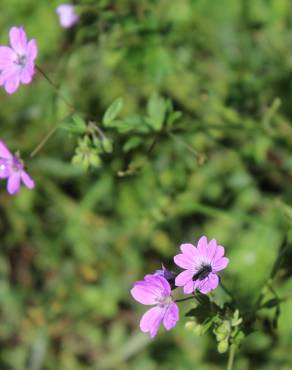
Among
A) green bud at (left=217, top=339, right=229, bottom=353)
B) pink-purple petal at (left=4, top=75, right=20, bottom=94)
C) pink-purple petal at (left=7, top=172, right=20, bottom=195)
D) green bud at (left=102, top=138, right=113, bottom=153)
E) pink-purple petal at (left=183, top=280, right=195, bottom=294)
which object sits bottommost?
green bud at (left=217, top=339, right=229, bottom=353)

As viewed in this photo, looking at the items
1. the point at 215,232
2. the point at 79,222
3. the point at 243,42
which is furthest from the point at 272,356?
the point at 243,42

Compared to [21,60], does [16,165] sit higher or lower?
lower

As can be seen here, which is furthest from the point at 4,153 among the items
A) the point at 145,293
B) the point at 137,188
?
the point at 137,188

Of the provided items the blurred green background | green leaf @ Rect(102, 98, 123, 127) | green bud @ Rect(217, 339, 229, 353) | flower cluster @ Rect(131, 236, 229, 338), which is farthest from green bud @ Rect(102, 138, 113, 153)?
the blurred green background

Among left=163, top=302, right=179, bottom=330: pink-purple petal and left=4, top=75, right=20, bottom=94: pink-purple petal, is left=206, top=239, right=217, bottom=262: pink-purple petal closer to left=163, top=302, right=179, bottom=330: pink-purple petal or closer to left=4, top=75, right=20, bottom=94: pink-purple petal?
left=163, top=302, right=179, bottom=330: pink-purple petal

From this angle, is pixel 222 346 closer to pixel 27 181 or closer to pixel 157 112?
pixel 27 181

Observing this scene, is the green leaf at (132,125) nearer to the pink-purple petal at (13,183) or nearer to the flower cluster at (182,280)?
the pink-purple petal at (13,183)

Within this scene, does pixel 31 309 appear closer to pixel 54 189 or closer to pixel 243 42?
pixel 54 189
